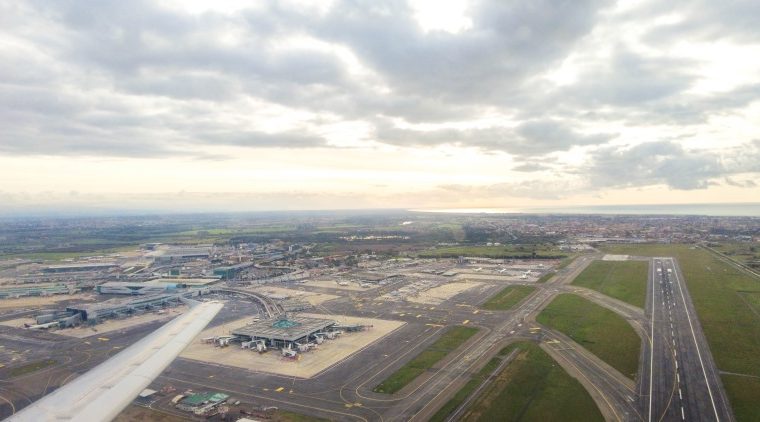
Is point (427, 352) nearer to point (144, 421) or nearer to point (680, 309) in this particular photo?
point (144, 421)

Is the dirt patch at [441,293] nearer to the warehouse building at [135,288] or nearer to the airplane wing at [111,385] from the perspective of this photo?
the warehouse building at [135,288]

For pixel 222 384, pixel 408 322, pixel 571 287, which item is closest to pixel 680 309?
pixel 571 287

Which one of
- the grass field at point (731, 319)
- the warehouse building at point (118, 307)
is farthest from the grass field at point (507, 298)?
the warehouse building at point (118, 307)

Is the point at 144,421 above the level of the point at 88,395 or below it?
below

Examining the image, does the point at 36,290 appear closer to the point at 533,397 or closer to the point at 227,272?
the point at 227,272

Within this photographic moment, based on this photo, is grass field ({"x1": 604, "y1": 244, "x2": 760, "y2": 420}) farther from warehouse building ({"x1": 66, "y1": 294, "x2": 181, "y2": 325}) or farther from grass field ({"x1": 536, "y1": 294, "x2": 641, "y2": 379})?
warehouse building ({"x1": 66, "y1": 294, "x2": 181, "y2": 325})

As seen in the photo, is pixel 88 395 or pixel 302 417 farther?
pixel 302 417

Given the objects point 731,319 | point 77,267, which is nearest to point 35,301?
point 77,267
